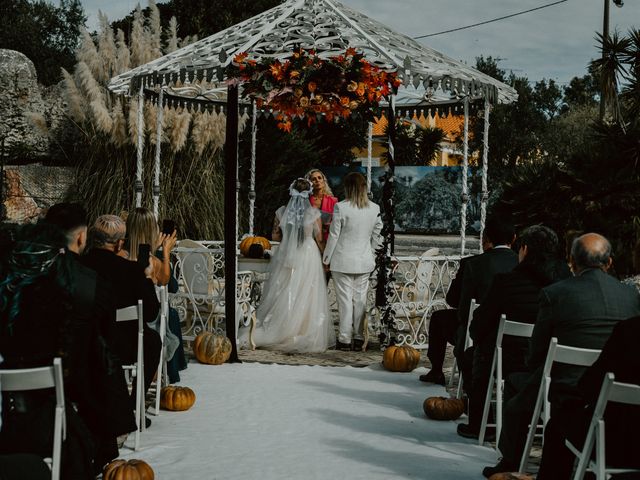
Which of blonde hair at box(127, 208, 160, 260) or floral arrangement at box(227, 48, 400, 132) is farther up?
floral arrangement at box(227, 48, 400, 132)

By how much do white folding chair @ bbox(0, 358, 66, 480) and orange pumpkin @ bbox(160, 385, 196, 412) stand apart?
300 cm

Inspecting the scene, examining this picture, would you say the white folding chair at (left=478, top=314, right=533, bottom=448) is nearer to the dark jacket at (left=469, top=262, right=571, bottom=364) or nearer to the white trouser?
the dark jacket at (left=469, top=262, right=571, bottom=364)

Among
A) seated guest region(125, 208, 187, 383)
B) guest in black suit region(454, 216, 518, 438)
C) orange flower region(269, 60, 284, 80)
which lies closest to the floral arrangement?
orange flower region(269, 60, 284, 80)

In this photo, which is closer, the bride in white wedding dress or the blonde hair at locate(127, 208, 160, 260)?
the blonde hair at locate(127, 208, 160, 260)

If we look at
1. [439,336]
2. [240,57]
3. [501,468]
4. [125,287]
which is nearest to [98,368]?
[125,287]

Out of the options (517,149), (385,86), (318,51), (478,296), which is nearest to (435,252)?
(385,86)

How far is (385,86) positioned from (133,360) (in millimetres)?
4658

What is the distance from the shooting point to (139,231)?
6.45 meters

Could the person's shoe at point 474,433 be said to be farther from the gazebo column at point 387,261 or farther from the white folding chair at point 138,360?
the gazebo column at point 387,261

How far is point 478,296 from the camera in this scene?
6492 mm

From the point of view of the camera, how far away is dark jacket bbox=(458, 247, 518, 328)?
6359 mm

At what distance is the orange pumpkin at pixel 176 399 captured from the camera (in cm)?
640

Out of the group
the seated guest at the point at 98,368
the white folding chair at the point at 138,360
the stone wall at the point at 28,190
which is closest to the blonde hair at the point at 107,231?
the white folding chair at the point at 138,360

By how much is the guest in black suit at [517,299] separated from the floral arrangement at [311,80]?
3880 mm
